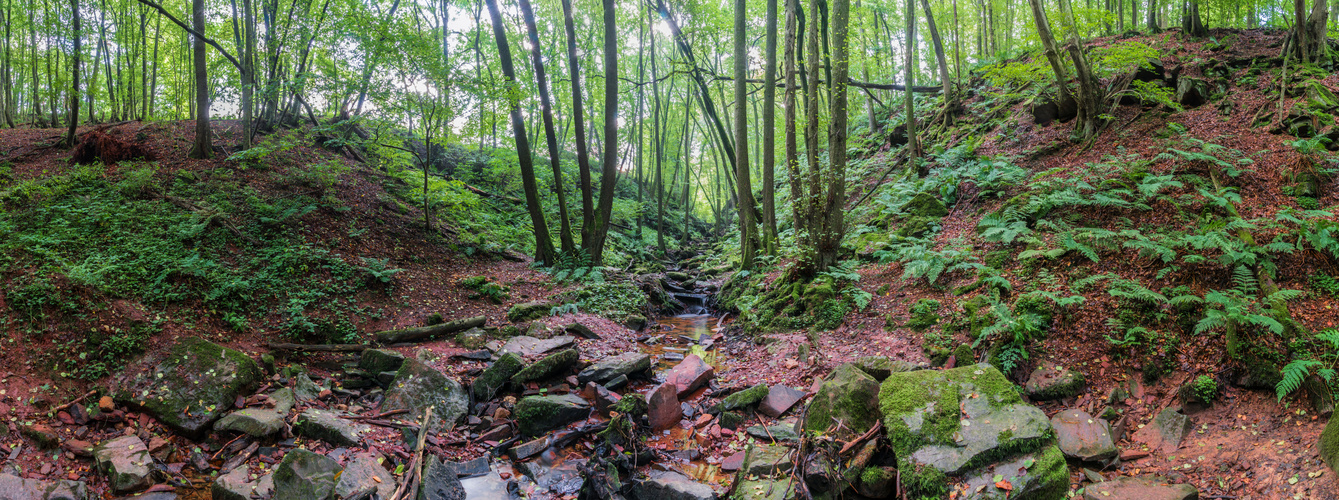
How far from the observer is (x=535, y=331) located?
834 cm

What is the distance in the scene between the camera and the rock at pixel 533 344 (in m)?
7.44

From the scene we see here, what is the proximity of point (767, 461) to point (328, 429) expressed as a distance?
12.7 ft

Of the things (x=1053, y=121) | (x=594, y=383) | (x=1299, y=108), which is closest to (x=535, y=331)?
(x=594, y=383)

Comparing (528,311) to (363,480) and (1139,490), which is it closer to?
(363,480)

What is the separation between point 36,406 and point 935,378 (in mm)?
7373

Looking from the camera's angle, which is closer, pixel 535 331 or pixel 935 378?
pixel 935 378

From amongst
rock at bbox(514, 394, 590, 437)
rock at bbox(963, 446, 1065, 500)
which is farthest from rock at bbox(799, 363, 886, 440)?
rock at bbox(514, 394, 590, 437)

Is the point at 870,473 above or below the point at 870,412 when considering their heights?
below

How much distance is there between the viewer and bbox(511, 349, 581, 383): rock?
248 inches

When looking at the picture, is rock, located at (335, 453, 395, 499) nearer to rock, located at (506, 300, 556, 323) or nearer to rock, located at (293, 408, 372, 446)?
rock, located at (293, 408, 372, 446)

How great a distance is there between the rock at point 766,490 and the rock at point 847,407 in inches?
25.5

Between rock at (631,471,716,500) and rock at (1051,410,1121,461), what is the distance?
8.48ft

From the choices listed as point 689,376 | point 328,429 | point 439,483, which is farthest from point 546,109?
point 439,483

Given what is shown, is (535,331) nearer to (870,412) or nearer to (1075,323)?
(870,412)
